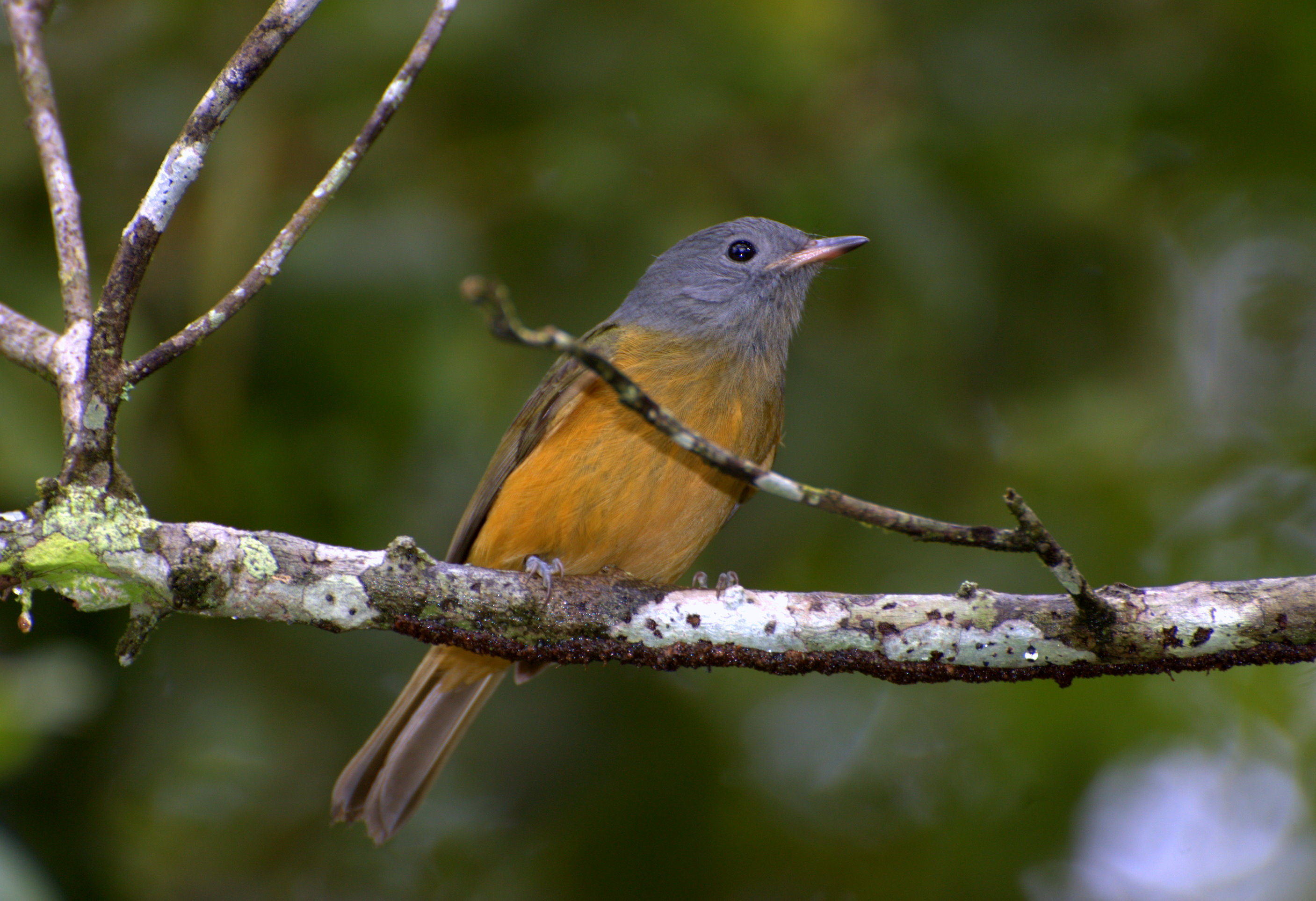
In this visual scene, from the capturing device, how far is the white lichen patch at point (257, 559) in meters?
2.96

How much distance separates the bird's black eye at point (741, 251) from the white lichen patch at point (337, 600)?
2.61 m

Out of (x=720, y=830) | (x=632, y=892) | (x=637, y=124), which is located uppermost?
(x=637, y=124)

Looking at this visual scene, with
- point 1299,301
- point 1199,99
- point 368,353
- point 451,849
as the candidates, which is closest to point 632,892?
point 451,849

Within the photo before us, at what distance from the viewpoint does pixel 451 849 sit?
6.04 m

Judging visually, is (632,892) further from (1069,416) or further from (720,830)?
(1069,416)

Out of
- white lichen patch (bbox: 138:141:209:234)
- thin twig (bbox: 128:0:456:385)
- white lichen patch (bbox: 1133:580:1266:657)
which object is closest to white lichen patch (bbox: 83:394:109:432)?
thin twig (bbox: 128:0:456:385)

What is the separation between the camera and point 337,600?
9.91 ft

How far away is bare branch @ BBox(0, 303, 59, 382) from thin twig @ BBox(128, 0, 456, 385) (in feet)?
1.57

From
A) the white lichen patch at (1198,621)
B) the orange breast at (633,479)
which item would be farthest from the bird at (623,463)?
the white lichen patch at (1198,621)

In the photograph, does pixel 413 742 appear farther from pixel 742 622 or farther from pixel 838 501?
pixel 838 501

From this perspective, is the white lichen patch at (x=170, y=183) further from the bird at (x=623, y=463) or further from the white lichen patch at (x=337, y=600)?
the bird at (x=623, y=463)

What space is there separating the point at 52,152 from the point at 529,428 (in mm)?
1858

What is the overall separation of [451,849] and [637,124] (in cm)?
388

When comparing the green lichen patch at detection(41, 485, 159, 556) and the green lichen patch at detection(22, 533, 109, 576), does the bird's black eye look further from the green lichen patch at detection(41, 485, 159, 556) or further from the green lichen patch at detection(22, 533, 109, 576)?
the green lichen patch at detection(22, 533, 109, 576)
